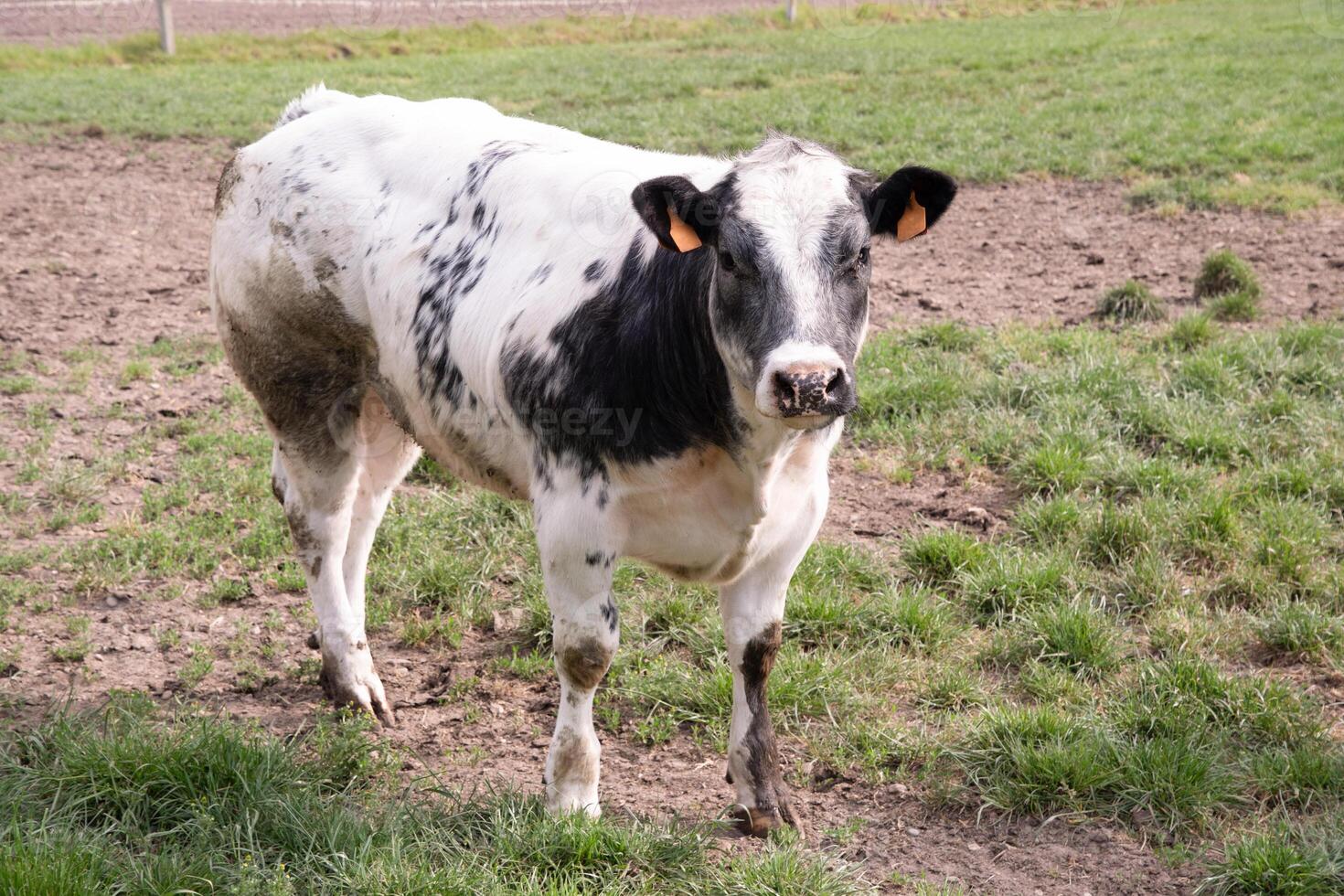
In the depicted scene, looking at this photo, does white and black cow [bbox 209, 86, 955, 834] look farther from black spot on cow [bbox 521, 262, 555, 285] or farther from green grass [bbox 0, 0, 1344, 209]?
green grass [bbox 0, 0, 1344, 209]

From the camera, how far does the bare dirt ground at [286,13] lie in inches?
973

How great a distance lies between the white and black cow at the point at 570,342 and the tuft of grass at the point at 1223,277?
Result: 5537 mm

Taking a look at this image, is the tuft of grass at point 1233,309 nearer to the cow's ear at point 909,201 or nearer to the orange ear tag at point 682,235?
the cow's ear at point 909,201

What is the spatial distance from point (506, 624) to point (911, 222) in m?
2.48

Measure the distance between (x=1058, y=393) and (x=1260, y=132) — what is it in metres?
7.57

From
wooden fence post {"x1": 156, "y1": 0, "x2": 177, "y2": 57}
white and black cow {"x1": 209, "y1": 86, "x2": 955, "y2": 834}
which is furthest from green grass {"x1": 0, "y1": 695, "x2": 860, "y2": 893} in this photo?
wooden fence post {"x1": 156, "y1": 0, "x2": 177, "y2": 57}

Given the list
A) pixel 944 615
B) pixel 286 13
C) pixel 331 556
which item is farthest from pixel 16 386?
pixel 286 13

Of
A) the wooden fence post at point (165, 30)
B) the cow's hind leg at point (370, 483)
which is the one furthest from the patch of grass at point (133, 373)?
the wooden fence post at point (165, 30)

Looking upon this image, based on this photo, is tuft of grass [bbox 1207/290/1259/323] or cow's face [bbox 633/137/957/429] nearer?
cow's face [bbox 633/137/957/429]

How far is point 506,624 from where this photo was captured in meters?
5.12
